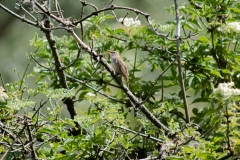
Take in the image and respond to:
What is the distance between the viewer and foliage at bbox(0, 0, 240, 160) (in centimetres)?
229

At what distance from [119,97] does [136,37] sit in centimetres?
45

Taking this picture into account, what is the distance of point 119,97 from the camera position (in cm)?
325

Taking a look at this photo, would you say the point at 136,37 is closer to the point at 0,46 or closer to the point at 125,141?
the point at 125,141

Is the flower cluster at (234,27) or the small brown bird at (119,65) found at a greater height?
the flower cluster at (234,27)

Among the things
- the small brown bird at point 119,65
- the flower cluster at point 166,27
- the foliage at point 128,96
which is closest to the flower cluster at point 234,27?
the foliage at point 128,96

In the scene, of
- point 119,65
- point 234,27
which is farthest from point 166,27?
point 119,65

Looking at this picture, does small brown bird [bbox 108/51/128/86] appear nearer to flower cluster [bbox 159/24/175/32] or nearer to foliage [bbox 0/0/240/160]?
foliage [bbox 0/0/240/160]

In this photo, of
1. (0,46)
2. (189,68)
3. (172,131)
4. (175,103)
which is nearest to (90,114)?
(172,131)

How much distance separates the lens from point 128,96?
2764 mm

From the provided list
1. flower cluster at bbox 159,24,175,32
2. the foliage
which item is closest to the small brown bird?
the foliage

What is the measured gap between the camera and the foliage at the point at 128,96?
2.29 metres

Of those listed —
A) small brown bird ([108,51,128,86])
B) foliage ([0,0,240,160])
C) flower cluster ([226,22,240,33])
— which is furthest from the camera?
small brown bird ([108,51,128,86])

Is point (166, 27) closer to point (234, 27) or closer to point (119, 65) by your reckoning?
point (234, 27)

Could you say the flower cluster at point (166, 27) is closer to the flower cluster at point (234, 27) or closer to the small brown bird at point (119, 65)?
the flower cluster at point (234, 27)
